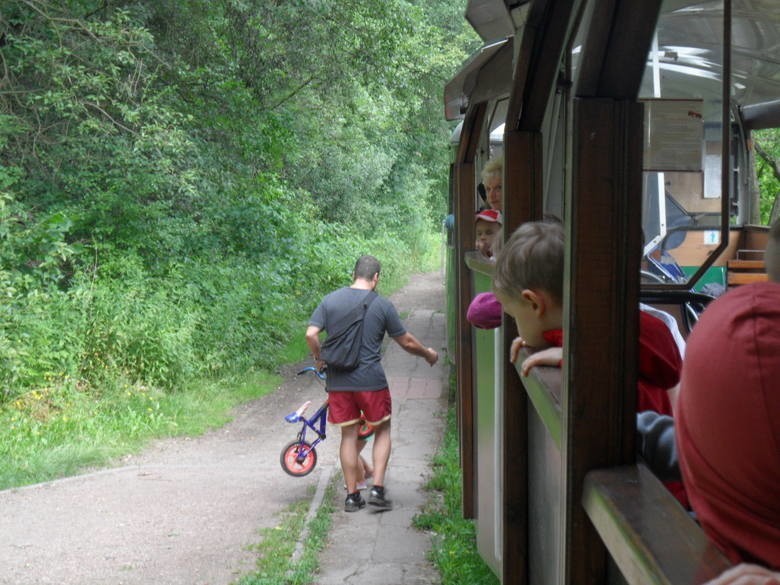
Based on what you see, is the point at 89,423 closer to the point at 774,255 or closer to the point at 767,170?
the point at 767,170

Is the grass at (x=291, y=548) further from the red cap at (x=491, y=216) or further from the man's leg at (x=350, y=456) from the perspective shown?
the red cap at (x=491, y=216)

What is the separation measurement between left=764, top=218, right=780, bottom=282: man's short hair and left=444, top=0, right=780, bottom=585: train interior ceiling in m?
0.26

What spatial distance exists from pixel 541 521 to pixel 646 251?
416 centimetres

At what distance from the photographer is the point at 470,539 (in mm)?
6180

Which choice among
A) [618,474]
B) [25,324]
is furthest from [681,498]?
[25,324]

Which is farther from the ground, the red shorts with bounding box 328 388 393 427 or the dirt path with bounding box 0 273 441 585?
the red shorts with bounding box 328 388 393 427

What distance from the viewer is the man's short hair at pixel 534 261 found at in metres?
2.34

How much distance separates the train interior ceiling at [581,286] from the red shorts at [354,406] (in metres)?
1.46

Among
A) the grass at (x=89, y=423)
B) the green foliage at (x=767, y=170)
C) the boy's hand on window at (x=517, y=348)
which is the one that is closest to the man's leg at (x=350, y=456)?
the grass at (x=89, y=423)

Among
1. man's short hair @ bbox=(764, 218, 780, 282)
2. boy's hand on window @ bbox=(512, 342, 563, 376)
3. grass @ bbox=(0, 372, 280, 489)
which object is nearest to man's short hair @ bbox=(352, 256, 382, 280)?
grass @ bbox=(0, 372, 280, 489)

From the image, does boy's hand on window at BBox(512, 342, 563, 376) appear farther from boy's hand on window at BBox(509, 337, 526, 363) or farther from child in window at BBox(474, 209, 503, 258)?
child in window at BBox(474, 209, 503, 258)

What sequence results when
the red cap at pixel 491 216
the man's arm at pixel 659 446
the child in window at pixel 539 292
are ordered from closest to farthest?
the man's arm at pixel 659 446 → the child in window at pixel 539 292 → the red cap at pixel 491 216

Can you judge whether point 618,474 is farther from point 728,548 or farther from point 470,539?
point 470,539

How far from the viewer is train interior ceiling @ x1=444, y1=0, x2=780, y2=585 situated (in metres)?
1.57
